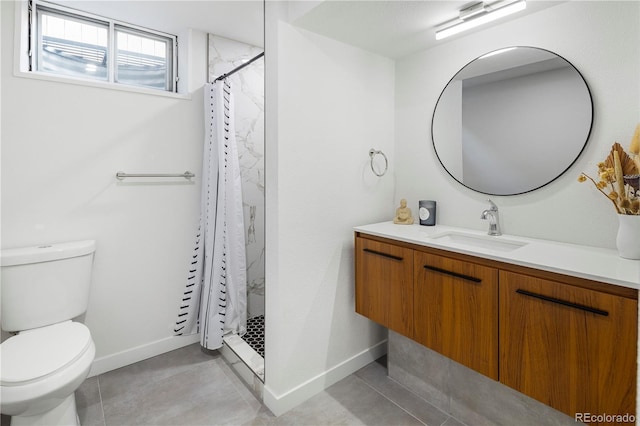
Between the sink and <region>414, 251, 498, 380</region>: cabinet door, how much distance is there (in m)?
0.15

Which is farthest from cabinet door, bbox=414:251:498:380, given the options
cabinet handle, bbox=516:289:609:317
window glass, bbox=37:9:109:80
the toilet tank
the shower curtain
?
window glass, bbox=37:9:109:80

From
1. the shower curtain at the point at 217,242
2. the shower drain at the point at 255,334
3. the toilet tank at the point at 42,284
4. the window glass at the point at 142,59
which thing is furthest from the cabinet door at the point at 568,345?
the window glass at the point at 142,59

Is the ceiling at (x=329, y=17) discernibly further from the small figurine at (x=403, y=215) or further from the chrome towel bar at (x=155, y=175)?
the chrome towel bar at (x=155, y=175)

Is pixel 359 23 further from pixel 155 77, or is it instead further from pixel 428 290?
pixel 155 77

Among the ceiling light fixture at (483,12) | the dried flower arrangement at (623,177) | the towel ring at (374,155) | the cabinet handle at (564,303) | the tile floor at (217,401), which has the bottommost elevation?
the tile floor at (217,401)

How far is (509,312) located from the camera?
132 centimetres

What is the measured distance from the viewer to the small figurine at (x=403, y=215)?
211 centimetres

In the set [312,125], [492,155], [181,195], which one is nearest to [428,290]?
[492,155]

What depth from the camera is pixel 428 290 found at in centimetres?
161

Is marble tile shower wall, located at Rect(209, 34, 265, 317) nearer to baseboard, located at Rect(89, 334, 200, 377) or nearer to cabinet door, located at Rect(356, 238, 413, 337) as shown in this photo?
baseboard, located at Rect(89, 334, 200, 377)

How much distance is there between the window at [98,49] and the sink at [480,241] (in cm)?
230

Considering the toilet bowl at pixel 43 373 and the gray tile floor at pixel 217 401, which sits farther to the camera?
the gray tile floor at pixel 217 401

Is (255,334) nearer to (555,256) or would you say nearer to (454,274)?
(454,274)

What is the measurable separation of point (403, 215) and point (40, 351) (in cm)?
200
